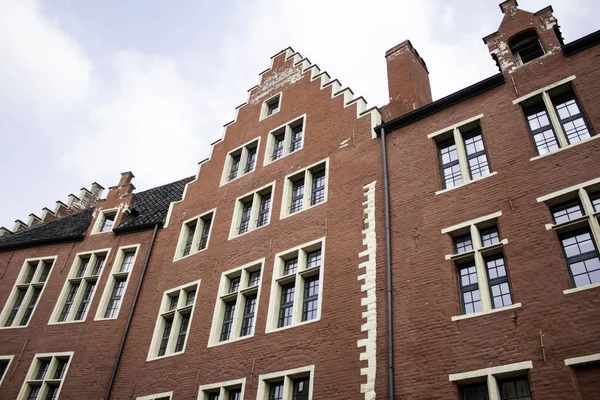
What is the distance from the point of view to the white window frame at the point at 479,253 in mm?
11133

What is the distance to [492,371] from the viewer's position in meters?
10.1

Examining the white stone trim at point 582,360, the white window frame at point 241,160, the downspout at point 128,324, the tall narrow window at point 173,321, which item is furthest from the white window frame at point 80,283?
the white stone trim at point 582,360

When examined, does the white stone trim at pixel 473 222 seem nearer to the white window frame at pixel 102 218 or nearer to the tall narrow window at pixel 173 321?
the tall narrow window at pixel 173 321

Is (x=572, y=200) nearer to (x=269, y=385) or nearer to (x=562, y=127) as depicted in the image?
(x=562, y=127)

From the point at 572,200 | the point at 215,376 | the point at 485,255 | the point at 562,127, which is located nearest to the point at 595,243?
the point at 572,200

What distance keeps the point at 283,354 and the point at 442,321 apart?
438 centimetres

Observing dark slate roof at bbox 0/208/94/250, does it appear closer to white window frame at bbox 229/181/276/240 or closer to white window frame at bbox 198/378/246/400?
Result: white window frame at bbox 229/181/276/240

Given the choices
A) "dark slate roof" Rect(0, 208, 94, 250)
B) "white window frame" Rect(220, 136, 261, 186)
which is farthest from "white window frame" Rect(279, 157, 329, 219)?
"dark slate roof" Rect(0, 208, 94, 250)

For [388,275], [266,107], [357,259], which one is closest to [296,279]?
[357,259]

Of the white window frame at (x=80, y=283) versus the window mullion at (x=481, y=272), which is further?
the white window frame at (x=80, y=283)

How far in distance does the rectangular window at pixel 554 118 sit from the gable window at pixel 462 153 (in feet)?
4.14

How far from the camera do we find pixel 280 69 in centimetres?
2288

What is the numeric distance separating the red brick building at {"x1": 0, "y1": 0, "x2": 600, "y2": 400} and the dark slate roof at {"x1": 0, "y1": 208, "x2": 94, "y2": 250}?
36 centimetres

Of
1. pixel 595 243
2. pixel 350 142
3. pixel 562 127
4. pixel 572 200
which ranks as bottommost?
pixel 595 243
